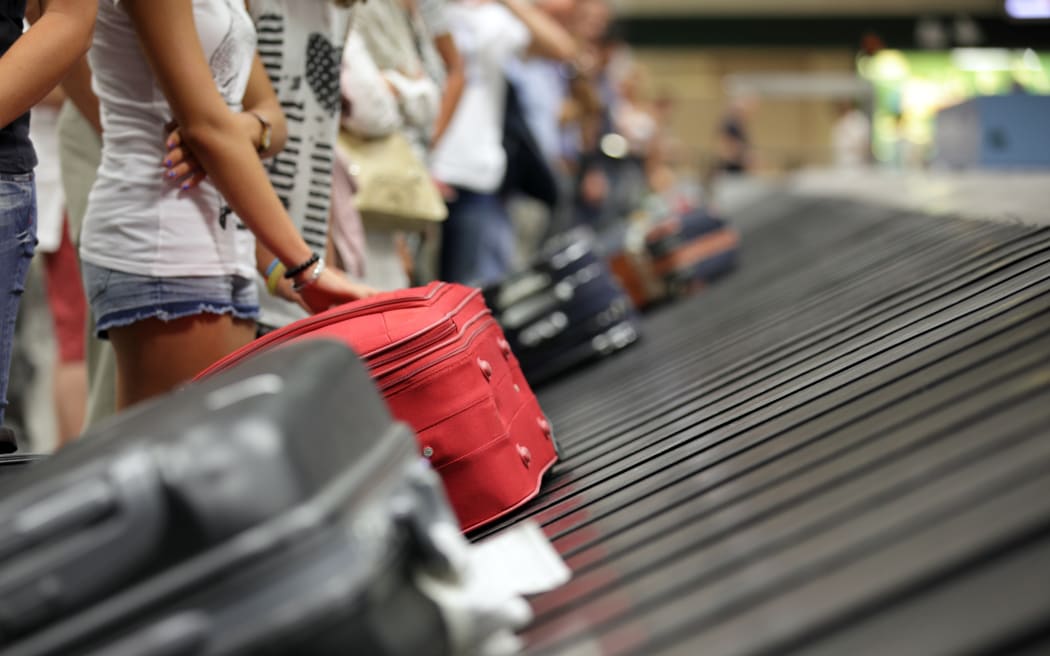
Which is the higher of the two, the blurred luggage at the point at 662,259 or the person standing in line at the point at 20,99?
the person standing in line at the point at 20,99

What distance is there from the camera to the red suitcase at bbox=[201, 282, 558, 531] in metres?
1.92

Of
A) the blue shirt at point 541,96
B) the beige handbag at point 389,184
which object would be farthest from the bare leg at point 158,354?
the blue shirt at point 541,96

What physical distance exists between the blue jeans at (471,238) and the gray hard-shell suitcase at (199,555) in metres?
3.16

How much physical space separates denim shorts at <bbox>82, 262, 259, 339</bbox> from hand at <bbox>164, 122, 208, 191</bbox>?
0.57 ft

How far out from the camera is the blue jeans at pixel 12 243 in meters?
1.75

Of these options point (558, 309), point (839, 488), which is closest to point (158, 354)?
point (839, 488)

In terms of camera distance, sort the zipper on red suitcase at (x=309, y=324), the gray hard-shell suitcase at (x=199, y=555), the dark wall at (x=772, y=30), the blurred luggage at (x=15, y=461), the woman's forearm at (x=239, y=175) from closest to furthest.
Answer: the gray hard-shell suitcase at (x=199, y=555) → the blurred luggage at (x=15, y=461) → the zipper on red suitcase at (x=309, y=324) → the woman's forearm at (x=239, y=175) → the dark wall at (x=772, y=30)

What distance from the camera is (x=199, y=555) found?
1.11 m

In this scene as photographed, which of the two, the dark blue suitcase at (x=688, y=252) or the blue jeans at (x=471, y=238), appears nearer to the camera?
the blue jeans at (x=471, y=238)

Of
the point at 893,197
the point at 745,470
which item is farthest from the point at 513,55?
the point at 745,470

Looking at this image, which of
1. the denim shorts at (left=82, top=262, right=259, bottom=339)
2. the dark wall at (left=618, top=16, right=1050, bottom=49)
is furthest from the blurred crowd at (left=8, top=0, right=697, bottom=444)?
the dark wall at (left=618, top=16, right=1050, bottom=49)

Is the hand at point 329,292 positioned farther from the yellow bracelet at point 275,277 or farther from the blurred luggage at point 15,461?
the blurred luggage at point 15,461

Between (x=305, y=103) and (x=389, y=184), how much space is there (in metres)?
0.43

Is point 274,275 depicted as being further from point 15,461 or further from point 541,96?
point 541,96
